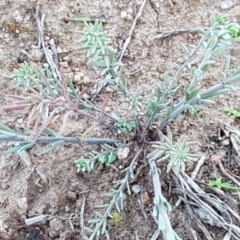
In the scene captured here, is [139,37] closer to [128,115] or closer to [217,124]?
A: [128,115]

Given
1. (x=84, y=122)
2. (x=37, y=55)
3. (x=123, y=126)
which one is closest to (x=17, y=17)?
(x=37, y=55)

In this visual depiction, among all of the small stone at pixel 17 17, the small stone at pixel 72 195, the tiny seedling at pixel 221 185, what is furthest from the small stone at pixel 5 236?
the small stone at pixel 17 17

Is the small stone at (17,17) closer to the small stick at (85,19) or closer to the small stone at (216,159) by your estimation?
the small stick at (85,19)

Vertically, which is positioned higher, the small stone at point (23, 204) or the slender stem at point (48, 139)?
the slender stem at point (48, 139)

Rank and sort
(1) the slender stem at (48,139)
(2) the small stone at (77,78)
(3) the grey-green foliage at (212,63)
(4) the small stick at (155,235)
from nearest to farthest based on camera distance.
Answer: (3) the grey-green foliage at (212,63) < (1) the slender stem at (48,139) < (4) the small stick at (155,235) < (2) the small stone at (77,78)

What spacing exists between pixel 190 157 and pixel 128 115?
24.3 inches

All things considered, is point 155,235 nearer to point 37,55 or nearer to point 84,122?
point 84,122

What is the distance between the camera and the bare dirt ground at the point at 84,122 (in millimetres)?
1713

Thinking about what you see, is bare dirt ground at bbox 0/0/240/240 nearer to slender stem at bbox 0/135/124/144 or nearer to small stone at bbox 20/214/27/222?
small stone at bbox 20/214/27/222

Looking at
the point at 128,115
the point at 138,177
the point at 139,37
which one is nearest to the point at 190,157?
the point at 138,177

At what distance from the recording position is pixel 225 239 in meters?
1.61

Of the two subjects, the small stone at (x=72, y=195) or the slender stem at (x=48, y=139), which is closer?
the slender stem at (x=48, y=139)

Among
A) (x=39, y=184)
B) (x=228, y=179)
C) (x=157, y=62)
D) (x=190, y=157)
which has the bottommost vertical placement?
(x=39, y=184)

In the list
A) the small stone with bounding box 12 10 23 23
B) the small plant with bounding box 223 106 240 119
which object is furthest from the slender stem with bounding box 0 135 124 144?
the small stone with bounding box 12 10 23 23
